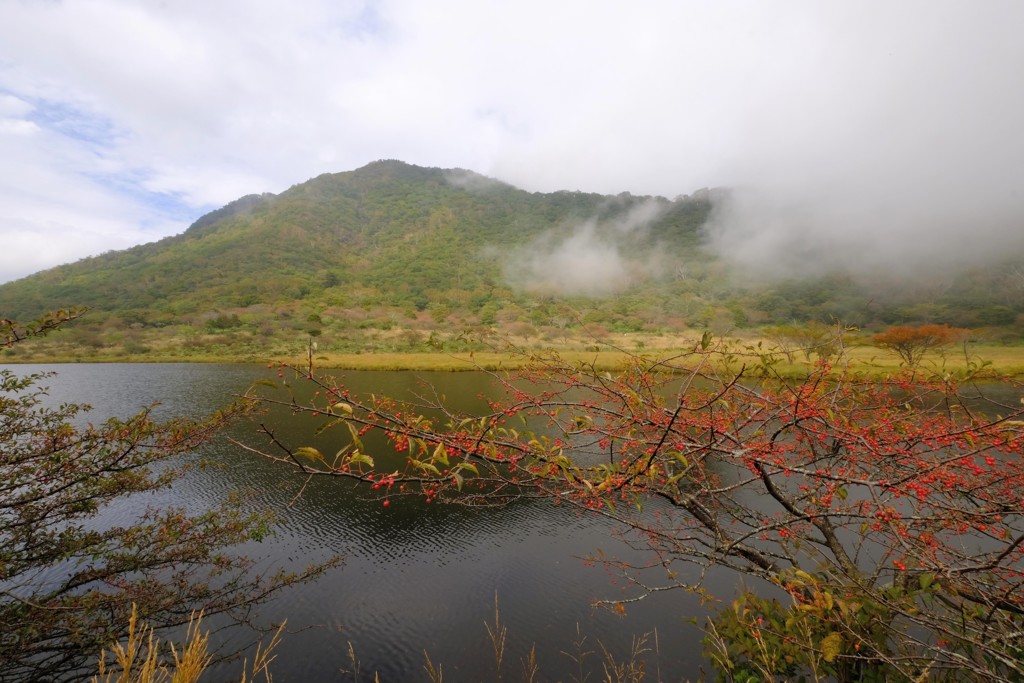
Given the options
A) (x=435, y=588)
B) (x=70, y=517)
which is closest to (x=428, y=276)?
(x=435, y=588)

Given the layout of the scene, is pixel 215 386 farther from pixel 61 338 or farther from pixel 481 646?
pixel 61 338

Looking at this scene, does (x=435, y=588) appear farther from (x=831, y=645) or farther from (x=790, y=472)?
(x=790, y=472)

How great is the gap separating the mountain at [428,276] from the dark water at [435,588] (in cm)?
3199

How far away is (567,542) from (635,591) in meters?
2.63

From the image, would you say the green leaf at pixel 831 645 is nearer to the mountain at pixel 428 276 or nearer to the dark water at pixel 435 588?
the dark water at pixel 435 588

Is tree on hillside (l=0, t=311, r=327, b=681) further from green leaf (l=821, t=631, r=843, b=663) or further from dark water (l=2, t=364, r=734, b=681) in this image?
green leaf (l=821, t=631, r=843, b=663)

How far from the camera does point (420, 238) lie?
139 meters

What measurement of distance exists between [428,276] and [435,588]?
10942 cm

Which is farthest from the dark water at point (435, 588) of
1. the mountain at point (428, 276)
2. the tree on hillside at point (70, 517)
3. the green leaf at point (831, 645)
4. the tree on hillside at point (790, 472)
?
the mountain at point (428, 276)

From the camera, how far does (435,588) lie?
1012cm

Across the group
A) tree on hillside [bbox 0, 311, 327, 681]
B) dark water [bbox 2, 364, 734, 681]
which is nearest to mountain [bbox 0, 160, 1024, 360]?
Result: dark water [bbox 2, 364, 734, 681]

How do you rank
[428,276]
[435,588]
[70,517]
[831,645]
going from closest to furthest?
[831,645]
[70,517]
[435,588]
[428,276]

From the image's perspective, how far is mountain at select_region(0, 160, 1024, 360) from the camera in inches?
2753

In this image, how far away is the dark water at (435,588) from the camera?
318 inches
